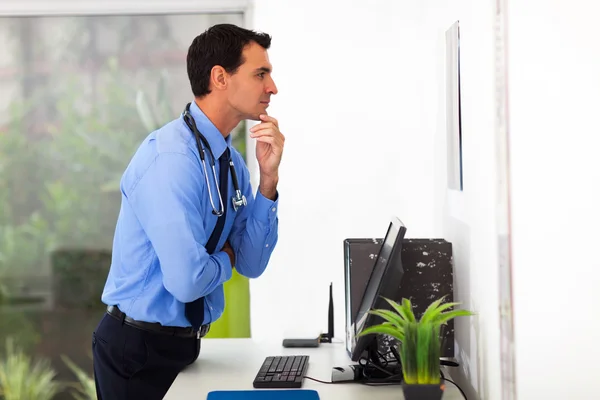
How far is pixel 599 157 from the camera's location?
1.29 m

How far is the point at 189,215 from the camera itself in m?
1.89

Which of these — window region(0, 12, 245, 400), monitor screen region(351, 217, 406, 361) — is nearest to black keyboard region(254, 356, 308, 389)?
monitor screen region(351, 217, 406, 361)

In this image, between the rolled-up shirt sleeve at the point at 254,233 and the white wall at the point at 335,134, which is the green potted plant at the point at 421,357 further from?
the white wall at the point at 335,134

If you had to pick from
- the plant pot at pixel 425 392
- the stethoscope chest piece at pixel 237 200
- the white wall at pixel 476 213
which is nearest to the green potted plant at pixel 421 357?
the plant pot at pixel 425 392

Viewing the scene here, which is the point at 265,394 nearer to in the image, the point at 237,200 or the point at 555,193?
the point at 237,200

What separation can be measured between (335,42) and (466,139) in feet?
4.51

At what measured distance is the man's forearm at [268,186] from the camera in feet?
7.09

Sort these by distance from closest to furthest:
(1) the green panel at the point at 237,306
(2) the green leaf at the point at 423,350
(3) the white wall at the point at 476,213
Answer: (2) the green leaf at the point at 423,350
(3) the white wall at the point at 476,213
(1) the green panel at the point at 237,306

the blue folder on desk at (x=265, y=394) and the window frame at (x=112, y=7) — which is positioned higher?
the window frame at (x=112, y=7)

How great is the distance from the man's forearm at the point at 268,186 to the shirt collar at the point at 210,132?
0.49ft

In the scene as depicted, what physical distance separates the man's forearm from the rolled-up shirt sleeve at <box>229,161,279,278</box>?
0.01m

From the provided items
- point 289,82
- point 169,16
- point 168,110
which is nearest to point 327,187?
point 289,82

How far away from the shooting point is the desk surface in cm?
189

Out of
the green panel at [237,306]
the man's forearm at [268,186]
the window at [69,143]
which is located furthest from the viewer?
the window at [69,143]
